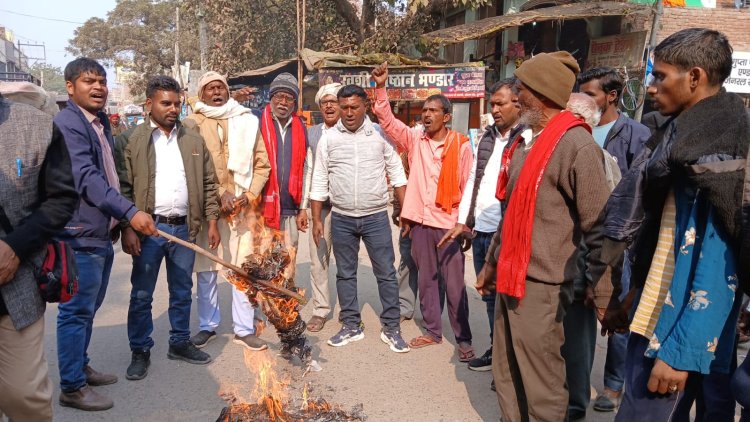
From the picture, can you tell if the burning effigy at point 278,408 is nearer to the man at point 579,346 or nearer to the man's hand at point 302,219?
the man at point 579,346

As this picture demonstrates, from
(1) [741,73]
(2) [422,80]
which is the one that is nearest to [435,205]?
(2) [422,80]

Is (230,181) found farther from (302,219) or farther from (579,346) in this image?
(579,346)

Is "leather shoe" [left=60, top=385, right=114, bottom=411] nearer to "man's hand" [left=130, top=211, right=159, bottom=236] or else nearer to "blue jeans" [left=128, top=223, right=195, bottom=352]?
"blue jeans" [left=128, top=223, right=195, bottom=352]

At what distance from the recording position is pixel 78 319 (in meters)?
3.73

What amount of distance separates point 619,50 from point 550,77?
9.67 meters

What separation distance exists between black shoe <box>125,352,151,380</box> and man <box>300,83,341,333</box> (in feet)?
5.03

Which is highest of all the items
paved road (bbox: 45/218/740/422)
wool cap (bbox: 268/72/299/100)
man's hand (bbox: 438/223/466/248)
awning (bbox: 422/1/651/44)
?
awning (bbox: 422/1/651/44)

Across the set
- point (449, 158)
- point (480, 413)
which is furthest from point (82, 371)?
point (449, 158)

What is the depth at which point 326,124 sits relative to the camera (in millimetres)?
5543

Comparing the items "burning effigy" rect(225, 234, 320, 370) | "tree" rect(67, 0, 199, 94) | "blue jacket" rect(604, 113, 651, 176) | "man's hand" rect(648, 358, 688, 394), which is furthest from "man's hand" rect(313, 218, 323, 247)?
"tree" rect(67, 0, 199, 94)

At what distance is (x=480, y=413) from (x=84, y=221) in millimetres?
3017

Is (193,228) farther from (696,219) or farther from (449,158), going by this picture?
(696,219)

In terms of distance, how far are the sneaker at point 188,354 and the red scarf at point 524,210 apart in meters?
2.74

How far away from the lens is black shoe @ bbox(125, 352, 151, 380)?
13.8 ft
